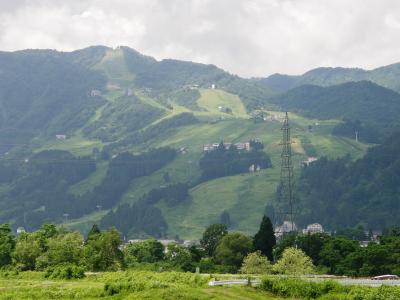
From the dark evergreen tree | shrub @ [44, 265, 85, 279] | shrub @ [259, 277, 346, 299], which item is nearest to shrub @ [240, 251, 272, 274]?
the dark evergreen tree

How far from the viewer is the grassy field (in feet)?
173

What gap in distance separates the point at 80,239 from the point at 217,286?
140 feet

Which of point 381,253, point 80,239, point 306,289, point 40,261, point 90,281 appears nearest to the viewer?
point 306,289

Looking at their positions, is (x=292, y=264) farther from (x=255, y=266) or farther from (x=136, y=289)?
(x=136, y=289)

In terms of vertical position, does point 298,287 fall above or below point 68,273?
above

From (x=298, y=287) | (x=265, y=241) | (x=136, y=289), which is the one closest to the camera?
(x=298, y=287)

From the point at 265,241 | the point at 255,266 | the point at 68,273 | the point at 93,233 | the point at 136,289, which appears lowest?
the point at 255,266

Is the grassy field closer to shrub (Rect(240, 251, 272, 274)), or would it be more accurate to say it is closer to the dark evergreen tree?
shrub (Rect(240, 251, 272, 274))

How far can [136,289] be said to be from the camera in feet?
185

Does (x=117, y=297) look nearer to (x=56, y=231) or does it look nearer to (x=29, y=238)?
(x=29, y=238)

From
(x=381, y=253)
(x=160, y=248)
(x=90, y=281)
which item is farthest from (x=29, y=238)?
(x=381, y=253)

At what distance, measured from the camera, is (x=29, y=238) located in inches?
3740

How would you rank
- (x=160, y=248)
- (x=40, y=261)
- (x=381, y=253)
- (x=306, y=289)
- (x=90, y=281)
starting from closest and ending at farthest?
(x=306, y=289) → (x=90, y=281) → (x=40, y=261) → (x=381, y=253) → (x=160, y=248)

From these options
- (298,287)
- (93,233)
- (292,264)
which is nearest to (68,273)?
(292,264)
